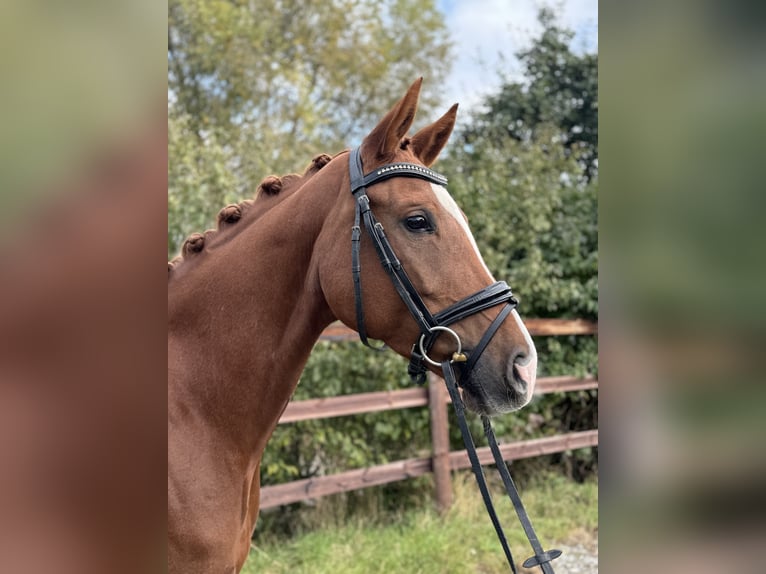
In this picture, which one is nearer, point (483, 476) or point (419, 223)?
point (483, 476)

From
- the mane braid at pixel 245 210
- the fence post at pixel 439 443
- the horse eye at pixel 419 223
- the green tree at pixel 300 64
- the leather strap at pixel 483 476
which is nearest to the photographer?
the leather strap at pixel 483 476

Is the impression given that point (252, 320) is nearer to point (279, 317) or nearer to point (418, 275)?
point (279, 317)

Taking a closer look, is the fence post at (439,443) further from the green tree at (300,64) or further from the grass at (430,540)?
the green tree at (300,64)

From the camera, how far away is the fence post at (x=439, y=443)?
498 centimetres

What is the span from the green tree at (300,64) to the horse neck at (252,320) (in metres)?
5.61

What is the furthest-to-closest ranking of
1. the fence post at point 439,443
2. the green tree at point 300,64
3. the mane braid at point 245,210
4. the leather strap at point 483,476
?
1. the green tree at point 300,64
2. the fence post at point 439,443
3. the mane braid at point 245,210
4. the leather strap at point 483,476

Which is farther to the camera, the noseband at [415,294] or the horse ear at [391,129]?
the horse ear at [391,129]

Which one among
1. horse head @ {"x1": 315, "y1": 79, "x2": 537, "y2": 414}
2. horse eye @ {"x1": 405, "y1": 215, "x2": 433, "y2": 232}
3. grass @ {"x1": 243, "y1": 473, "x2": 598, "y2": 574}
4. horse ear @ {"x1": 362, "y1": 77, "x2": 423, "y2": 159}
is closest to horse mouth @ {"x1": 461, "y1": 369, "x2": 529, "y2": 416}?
horse head @ {"x1": 315, "y1": 79, "x2": 537, "y2": 414}

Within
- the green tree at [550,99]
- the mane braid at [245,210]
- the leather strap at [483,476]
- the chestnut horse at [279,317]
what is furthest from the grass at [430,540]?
the green tree at [550,99]

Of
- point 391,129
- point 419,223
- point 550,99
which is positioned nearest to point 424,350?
point 419,223

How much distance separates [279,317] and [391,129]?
72 centimetres

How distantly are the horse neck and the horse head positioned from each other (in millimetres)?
85

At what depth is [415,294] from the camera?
5.61 feet
